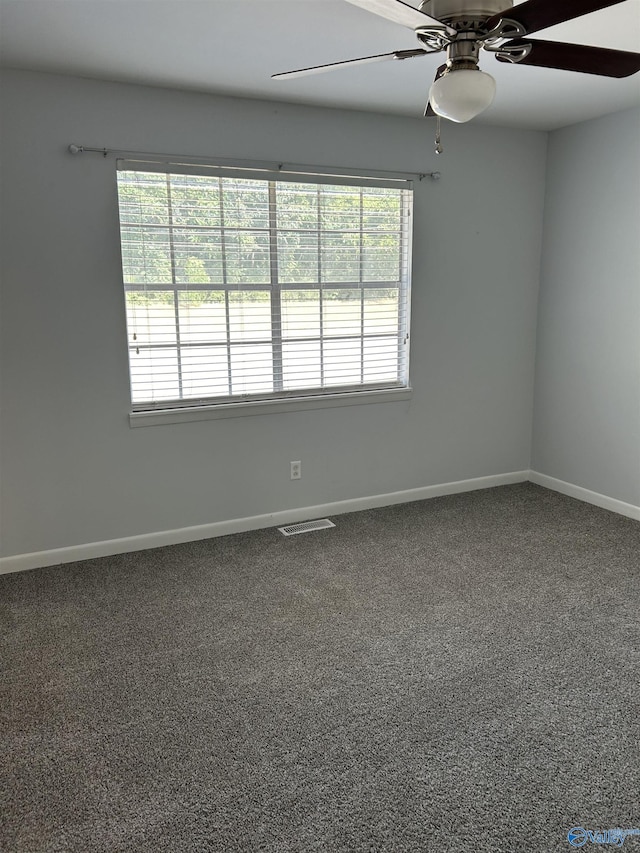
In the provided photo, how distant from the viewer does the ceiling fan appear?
1.53 metres

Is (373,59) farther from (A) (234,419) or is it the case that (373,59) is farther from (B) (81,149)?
(A) (234,419)

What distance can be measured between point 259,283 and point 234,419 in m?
0.77

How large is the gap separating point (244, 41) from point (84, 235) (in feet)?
3.96

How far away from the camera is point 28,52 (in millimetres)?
2631

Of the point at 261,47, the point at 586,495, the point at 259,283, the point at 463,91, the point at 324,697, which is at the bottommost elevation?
the point at 324,697

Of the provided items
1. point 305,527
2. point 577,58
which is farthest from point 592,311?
point 577,58

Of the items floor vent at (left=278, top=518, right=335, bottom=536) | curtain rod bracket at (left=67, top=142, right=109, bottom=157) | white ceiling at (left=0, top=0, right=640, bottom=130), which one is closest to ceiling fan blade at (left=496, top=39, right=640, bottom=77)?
white ceiling at (left=0, top=0, right=640, bottom=130)

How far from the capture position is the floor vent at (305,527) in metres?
3.74

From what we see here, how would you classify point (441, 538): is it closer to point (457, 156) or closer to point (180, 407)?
point (180, 407)

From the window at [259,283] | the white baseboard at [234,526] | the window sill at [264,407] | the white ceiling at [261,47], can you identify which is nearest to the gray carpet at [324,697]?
the white baseboard at [234,526]

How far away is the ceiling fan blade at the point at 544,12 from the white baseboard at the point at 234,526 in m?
2.80

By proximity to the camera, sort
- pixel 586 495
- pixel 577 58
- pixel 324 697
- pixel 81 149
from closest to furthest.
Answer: pixel 577 58, pixel 324 697, pixel 81 149, pixel 586 495

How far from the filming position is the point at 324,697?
224 cm

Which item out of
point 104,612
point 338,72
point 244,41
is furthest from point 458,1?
point 104,612
